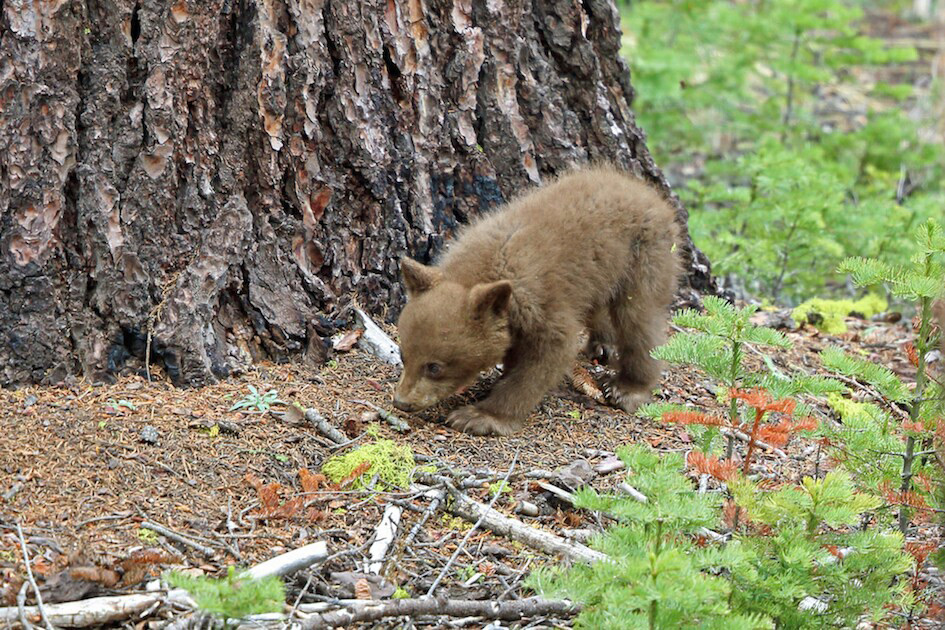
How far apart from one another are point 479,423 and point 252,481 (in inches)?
→ 51.9

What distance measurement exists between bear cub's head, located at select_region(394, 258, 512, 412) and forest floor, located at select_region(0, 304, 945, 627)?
7.0 inches

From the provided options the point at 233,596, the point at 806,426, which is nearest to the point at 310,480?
the point at 233,596

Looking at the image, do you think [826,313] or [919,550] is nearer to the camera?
[919,550]

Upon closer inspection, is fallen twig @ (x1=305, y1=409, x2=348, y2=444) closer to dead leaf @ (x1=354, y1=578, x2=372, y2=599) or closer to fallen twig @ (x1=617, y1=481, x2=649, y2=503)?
dead leaf @ (x1=354, y1=578, x2=372, y2=599)

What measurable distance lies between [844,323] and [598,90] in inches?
99.6

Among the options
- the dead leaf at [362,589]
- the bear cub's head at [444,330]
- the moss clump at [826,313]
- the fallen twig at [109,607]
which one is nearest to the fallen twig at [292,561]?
the fallen twig at [109,607]

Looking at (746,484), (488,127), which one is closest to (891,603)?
(746,484)

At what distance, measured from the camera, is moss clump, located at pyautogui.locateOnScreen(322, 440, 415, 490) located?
418 cm

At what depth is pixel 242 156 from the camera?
191 inches

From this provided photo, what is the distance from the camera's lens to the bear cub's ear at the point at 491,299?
195 inches

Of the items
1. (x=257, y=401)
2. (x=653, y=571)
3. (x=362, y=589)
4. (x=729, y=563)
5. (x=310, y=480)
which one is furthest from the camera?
(x=257, y=401)

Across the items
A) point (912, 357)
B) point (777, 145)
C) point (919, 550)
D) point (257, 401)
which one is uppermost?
point (777, 145)

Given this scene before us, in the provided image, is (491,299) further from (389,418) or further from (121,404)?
(121,404)

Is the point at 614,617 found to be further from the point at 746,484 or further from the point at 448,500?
the point at 448,500
